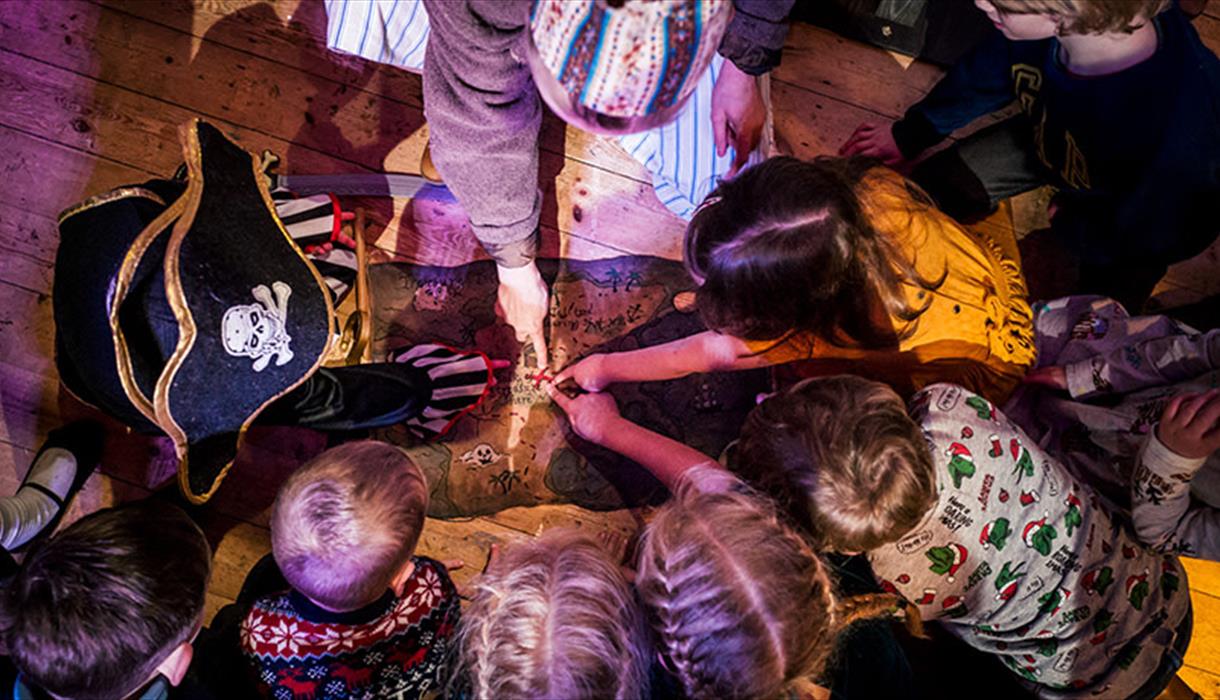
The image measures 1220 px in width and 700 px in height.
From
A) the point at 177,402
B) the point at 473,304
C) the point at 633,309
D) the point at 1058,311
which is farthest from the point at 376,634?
the point at 1058,311

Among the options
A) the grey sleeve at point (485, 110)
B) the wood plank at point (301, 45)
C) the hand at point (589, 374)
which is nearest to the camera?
the grey sleeve at point (485, 110)

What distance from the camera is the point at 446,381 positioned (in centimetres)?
193

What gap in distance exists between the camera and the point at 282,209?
1.80 m

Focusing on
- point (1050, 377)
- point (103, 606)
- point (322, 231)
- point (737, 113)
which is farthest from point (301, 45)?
point (1050, 377)

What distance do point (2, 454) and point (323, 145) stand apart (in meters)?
1.10

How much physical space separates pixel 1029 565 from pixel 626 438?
0.88 metres

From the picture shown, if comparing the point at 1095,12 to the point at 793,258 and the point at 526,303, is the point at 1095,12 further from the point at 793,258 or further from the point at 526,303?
the point at 526,303

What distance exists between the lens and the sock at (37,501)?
1.82 metres

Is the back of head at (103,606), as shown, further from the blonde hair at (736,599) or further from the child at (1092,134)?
the child at (1092,134)

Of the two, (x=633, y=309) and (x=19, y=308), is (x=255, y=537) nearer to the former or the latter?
(x=19, y=308)

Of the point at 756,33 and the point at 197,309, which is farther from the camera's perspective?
the point at 756,33

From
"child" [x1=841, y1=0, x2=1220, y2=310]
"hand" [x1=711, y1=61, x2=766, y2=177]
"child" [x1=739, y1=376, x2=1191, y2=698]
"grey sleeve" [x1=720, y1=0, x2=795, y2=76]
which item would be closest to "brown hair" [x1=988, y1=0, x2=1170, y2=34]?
"child" [x1=841, y1=0, x2=1220, y2=310]

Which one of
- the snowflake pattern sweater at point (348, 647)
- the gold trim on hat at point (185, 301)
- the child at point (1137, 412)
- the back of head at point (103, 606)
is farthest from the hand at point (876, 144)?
the back of head at point (103, 606)

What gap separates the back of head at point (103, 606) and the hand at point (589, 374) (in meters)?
0.93
